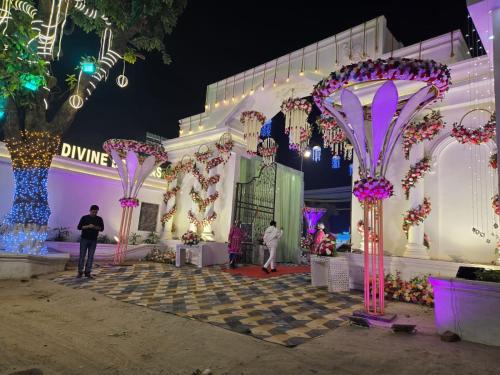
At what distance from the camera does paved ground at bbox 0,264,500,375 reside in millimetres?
2867

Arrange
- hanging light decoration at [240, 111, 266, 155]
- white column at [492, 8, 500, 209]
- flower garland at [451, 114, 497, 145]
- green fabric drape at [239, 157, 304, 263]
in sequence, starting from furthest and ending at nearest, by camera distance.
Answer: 1. green fabric drape at [239, 157, 304, 263]
2. hanging light decoration at [240, 111, 266, 155]
3. flower garland at [451, 114, 497, 145]
4. white column at [492, 8, 500, 209]

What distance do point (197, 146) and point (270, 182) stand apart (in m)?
3.25

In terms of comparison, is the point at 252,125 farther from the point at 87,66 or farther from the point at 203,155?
the point at 87,66

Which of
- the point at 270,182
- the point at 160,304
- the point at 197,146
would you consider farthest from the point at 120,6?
the point at 270,182

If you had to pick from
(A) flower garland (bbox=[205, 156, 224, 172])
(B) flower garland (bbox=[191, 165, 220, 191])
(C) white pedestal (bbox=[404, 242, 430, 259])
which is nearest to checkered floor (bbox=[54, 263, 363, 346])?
(C) white pedestal (bbox=[404, 242, 430, 259])

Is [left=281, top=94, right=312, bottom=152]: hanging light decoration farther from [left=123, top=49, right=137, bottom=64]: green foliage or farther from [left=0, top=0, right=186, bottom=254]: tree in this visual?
[left=123, top=49, right=137, bottom=64]: green foliage

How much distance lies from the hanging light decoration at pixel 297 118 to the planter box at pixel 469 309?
5.92 m

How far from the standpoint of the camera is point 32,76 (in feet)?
17.8

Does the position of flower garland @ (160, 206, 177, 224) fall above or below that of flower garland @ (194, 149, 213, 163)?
below

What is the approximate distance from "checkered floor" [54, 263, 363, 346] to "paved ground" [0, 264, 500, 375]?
0.83 ft

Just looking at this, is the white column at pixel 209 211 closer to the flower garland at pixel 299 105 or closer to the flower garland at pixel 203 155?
the flower garland at pixel 203 155

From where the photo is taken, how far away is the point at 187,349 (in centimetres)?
328

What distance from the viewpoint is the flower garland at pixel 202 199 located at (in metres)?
12.0

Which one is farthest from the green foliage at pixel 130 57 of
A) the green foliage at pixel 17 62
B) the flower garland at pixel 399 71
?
the flower garland at pixel 399 71
